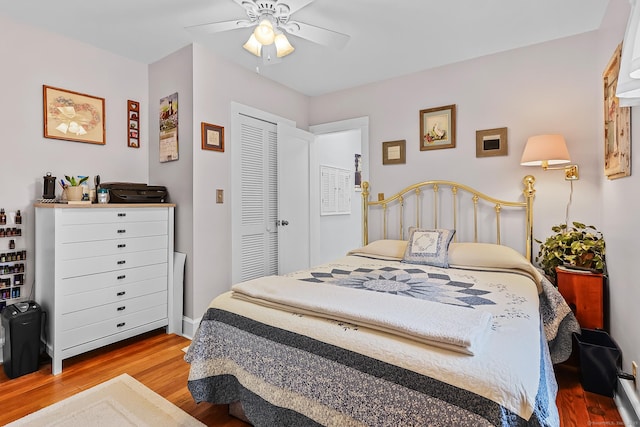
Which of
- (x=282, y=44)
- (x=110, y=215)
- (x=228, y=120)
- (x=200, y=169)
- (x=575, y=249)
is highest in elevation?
(x=282, y=44)

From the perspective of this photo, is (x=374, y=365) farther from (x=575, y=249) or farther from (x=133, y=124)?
(x=133, y=124)

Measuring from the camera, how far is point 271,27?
2.04 m

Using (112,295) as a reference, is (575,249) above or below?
above

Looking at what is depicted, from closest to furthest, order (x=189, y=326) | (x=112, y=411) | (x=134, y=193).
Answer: (x=112, y=411) < (x=134, y=193) < (x=189, y=326)

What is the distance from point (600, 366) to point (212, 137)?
3.21 m

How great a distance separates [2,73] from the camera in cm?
235

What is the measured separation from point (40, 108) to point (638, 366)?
13.6 feet

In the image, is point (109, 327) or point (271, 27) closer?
point (271, 27)

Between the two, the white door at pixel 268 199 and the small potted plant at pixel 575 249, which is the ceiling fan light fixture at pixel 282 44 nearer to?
the white door at pixel 268 199

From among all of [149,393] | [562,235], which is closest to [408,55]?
[562,235]

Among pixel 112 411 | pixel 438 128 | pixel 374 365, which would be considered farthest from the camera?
pixel 438 128

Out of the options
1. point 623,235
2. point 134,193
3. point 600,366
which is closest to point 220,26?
point 134,193

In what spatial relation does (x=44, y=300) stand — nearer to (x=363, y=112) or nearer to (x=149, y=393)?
(x=149, y=393)

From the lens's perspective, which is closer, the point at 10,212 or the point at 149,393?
the point at 149,393
